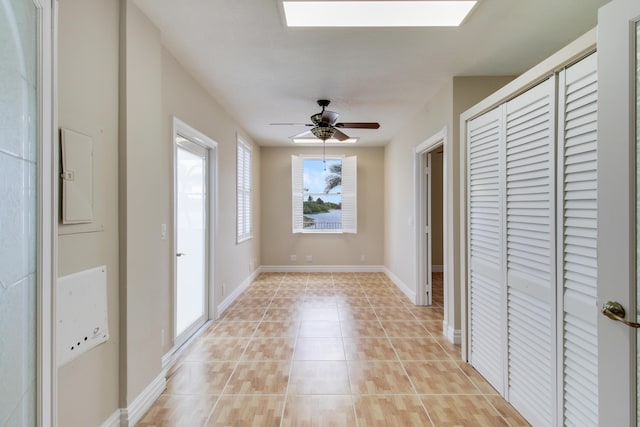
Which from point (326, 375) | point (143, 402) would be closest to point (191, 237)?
point (143, 402)

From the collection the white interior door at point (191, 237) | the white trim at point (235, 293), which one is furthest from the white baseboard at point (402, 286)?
the white interior door at point (191, 237)

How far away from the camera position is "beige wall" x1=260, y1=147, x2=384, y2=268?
21.7 feet

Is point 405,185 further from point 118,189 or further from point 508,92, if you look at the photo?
point 118,189

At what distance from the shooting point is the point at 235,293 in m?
4.62

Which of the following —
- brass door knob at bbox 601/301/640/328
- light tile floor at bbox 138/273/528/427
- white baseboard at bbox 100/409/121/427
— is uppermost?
brass door knob at bbox 601/301/640/328

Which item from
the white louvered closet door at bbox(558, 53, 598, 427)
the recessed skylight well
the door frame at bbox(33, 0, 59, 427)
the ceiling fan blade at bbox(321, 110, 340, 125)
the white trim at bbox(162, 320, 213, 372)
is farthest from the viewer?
the ceiling fan blade at bbox(321, 110, 340, 125)

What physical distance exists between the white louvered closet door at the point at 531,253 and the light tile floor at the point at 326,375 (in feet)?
1.04

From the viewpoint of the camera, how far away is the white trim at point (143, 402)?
1.88m

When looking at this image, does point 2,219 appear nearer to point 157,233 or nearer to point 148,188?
point 148,188

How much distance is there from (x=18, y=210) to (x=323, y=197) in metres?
5.93

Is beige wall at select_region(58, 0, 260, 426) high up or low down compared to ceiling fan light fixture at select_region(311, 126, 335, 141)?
down

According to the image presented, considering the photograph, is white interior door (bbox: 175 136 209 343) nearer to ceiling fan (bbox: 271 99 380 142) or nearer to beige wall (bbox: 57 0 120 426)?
beige wall (bbox: 57 0 120 426)

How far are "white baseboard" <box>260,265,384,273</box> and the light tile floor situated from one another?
93.4 inches

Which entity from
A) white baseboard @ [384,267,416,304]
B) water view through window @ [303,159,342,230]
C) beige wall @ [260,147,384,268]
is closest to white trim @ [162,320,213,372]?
white baseboard @ [384,267,416,304]
